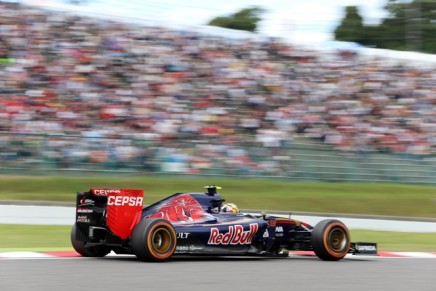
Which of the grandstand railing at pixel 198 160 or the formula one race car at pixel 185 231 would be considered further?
the grandstand railing at pixel 198 160

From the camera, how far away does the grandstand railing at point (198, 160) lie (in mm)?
17062

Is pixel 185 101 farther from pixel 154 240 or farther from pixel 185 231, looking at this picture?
pixel 154 240

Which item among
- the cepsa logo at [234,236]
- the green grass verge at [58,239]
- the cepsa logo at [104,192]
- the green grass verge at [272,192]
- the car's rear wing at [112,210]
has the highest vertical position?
the cepsa logo at [104,192]

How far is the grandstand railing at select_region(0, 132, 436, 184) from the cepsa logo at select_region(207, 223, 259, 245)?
8.24 meters

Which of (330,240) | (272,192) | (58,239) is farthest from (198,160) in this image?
(330,240)

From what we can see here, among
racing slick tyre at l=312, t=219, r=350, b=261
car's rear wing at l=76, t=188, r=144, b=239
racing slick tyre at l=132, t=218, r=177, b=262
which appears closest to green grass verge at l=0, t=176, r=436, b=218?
car's rear wing at l=76, t=188, r=144, b=239

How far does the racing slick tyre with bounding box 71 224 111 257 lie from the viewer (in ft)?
31.3

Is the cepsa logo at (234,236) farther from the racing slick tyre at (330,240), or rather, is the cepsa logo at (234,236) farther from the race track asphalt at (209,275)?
the racing slick tyre at (330,240)

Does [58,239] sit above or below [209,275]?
below

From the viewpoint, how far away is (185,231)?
927 centimetres

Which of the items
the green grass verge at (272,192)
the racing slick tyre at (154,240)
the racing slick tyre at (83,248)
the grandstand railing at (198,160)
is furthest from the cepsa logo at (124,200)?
the green grass verge at (272,192)

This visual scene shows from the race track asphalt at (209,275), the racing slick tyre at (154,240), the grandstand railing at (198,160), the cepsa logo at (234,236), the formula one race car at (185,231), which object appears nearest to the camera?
the race track asphalt at (209,275)

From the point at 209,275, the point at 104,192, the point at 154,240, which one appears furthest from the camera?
the point at 104,192

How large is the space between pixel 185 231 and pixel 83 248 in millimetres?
1328
